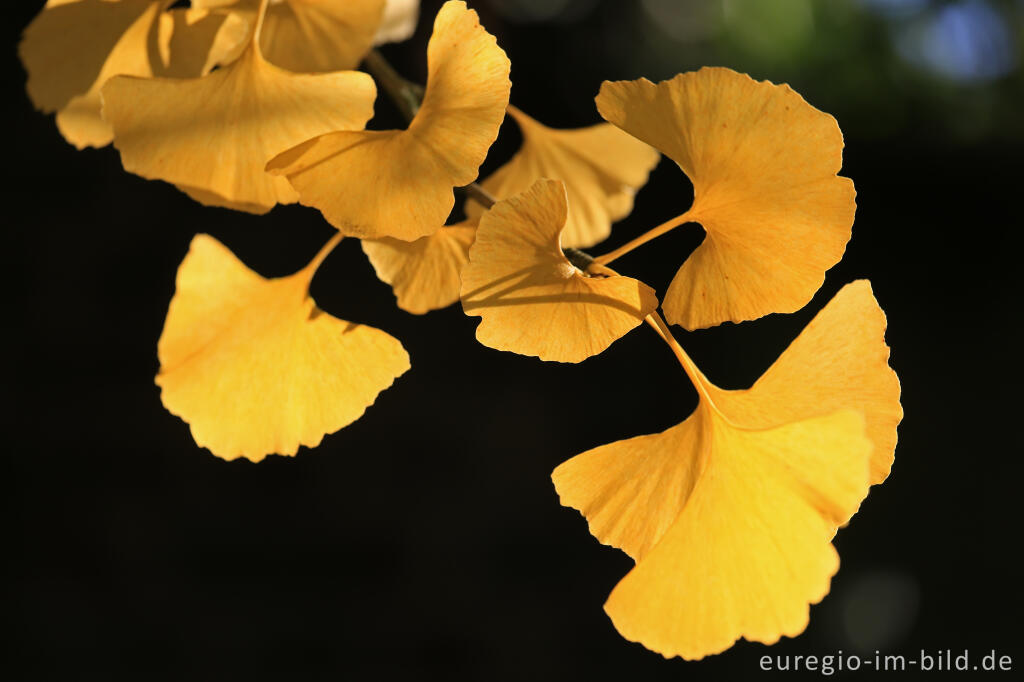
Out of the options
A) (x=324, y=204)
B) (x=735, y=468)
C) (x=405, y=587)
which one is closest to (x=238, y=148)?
(x=324, y=204)

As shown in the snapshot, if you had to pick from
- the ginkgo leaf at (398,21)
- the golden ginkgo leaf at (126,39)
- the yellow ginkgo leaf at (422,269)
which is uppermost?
the golden ginkgo leaf at (126,39)

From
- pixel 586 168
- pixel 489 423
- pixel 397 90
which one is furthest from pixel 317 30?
pixel 489 423

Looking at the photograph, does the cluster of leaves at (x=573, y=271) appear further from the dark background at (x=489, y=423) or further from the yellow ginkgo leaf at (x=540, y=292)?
the dark background at (x=489, y=423)

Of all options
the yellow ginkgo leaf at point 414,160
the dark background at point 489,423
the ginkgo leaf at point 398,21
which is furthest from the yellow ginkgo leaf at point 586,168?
the dark background at point 489,423

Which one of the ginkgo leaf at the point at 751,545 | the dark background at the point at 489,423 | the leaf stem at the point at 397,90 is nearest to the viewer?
the ginkgo leaf at the point at 751,545

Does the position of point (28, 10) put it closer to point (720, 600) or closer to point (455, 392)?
point (455, 392)

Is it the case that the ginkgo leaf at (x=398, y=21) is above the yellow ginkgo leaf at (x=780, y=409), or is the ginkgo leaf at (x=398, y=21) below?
above

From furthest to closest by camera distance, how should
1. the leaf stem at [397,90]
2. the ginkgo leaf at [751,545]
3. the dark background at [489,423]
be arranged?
1. the dark background at [489,423]
2. the leaf stem at [397,90]
3. the ginkgo leaf at [751,545]

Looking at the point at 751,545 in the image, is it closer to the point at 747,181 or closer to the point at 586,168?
the point at 747,181
